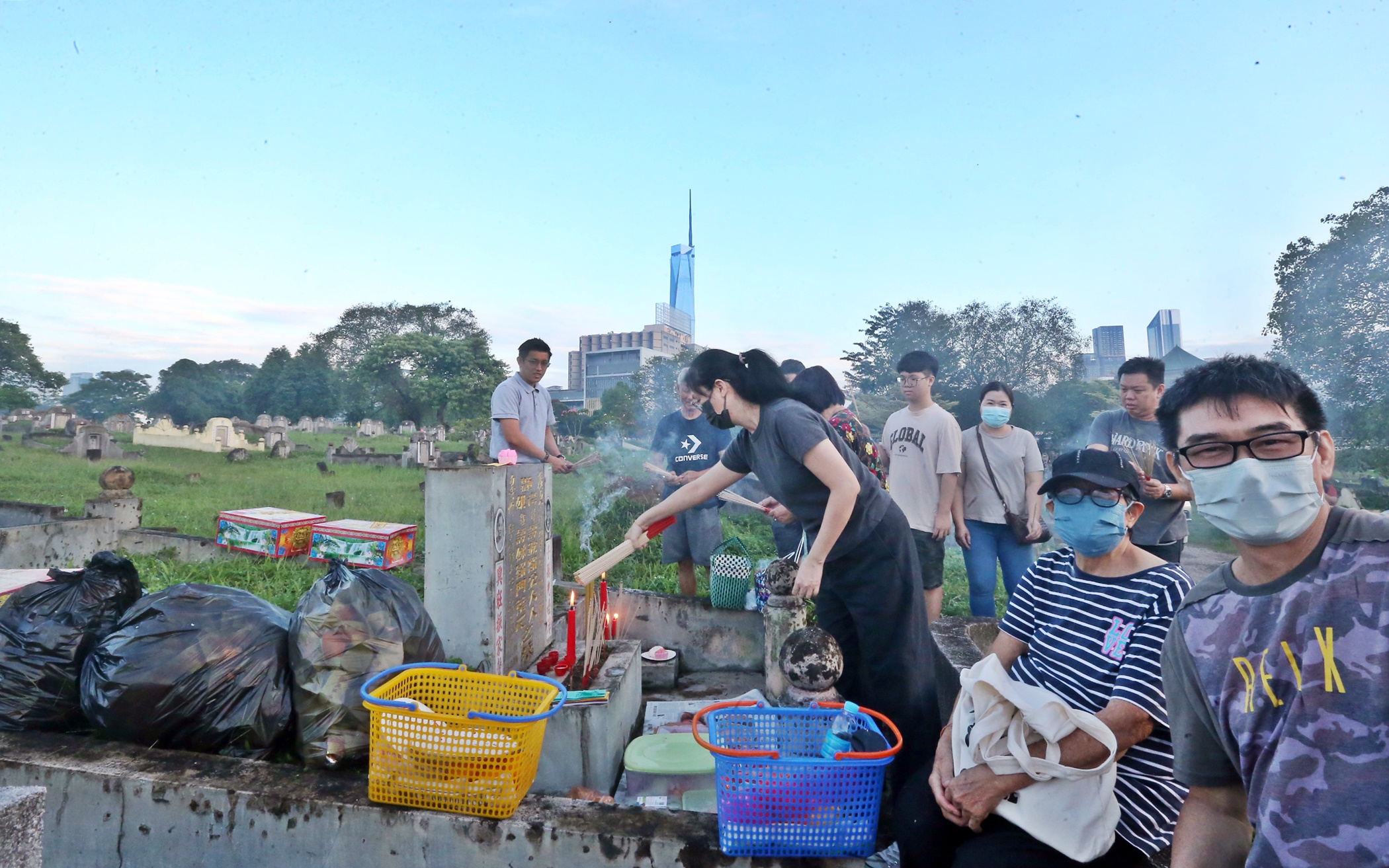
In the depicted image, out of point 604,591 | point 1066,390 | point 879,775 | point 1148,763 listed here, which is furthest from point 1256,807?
point 1066,390

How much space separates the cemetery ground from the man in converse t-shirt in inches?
108

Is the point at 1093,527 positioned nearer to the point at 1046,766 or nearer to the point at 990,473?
the point at 1046,766

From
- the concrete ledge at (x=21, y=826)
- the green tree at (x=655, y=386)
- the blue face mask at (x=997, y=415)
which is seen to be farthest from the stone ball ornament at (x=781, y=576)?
the green tree at (x=655, y=386)

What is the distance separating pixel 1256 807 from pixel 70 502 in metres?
12.8

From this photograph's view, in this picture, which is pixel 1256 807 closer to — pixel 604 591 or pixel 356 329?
pixel 604 591

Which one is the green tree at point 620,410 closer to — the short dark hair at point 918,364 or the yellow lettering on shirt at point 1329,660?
the short dark hair at point 918,364

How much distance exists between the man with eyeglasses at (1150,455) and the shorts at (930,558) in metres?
1.16

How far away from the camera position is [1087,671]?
1.93 meters

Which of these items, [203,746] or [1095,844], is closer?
[1095,844]

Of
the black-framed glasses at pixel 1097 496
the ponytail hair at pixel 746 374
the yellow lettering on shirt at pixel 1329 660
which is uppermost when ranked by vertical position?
the ponytail hair at pixel 746 374

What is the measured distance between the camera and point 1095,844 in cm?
161

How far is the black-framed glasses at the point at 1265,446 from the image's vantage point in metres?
1.24

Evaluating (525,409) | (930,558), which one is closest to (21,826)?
(525,409)

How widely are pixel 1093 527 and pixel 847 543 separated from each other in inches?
38.4
